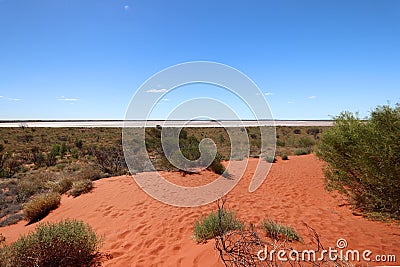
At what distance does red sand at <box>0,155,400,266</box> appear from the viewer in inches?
182

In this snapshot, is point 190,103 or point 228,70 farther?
point 190,103

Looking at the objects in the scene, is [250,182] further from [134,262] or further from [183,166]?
[134,262]

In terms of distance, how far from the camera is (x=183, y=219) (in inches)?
254

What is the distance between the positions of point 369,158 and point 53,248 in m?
6.70

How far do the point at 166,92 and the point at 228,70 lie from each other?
2097mm

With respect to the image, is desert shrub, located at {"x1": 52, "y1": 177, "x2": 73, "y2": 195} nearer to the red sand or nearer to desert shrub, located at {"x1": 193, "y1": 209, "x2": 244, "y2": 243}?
the red sand

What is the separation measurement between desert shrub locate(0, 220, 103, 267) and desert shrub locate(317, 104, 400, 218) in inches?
241

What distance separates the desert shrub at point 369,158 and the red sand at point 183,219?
24.5 inches

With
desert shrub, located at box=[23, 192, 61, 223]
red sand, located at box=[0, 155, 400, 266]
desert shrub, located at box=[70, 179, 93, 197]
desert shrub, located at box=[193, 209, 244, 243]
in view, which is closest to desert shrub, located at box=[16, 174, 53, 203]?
red sand, located at box=[0, 155, 400, 266]

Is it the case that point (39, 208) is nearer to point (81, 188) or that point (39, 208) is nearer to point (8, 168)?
point (81, 188)

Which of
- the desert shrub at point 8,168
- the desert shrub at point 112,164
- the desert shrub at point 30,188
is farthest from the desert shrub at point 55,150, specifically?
the desert shrub at point 30,188

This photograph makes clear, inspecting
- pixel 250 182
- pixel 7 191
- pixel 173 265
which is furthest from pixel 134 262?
pixel 7 191

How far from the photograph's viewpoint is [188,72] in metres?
7.56

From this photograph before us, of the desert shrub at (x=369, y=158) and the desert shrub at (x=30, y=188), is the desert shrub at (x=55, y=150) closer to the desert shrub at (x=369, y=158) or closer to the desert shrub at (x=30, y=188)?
the desert shrub at (x=30, y=188)
